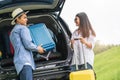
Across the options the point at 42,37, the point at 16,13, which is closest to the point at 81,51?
the point at 42,37

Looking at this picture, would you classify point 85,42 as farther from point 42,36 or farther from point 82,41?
point 42,36

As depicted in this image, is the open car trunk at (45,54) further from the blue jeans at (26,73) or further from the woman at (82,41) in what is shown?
the blue jeans at (26,73)

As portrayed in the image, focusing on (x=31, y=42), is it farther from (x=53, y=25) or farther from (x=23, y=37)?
(x=53, y=25)

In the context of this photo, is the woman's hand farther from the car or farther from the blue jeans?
the blue jeans

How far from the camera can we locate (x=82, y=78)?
9234 millimetres

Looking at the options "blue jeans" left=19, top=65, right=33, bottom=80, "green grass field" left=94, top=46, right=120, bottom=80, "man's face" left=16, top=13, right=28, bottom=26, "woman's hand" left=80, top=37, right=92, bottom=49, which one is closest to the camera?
"blue jeans" left=19, top=65, right=33, bottom=80

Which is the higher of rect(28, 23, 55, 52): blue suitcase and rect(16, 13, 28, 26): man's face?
rect(16, 13, 28, 26): man's face

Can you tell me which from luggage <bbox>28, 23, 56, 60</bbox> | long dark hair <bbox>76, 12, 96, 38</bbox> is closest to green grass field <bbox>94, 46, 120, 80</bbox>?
luggage <bbox>28, 23, 56, 60</bbox>

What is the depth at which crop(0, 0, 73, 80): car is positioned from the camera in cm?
968

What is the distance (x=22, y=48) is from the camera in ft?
30.0

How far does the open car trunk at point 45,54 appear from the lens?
975 cm

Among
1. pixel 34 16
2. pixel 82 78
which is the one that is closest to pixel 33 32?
pixel 34 16

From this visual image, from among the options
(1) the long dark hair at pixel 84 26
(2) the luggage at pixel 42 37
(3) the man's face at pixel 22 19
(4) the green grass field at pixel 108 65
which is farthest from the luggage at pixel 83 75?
(4) the green grass field at pixel 108 65

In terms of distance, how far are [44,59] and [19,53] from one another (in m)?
0.99
